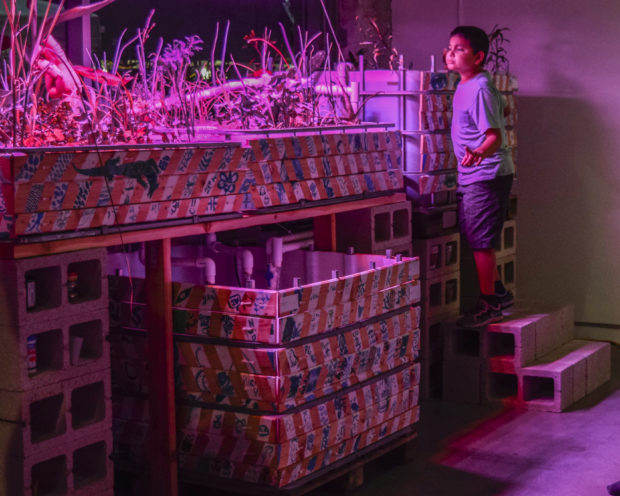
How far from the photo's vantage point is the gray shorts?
20.0 feet

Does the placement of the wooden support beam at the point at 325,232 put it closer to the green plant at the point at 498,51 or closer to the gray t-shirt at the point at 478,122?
the gray t-shirt at the point at 478,122

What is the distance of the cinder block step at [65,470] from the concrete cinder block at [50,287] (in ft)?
1.59

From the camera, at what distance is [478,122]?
5.92 m

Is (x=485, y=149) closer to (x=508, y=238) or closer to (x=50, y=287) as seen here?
(x=508, y=238)

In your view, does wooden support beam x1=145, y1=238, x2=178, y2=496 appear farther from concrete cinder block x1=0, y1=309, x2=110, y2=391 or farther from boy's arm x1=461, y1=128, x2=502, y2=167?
boy's arm x1=461, y1=128, x2=502, y2=167

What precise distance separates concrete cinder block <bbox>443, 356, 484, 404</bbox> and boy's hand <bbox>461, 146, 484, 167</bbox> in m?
1.17

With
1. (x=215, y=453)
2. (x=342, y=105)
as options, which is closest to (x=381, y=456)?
(x=215, y=453)

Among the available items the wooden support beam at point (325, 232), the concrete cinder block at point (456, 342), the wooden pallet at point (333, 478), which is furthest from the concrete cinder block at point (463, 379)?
the wooden support beam at point (325, 232)

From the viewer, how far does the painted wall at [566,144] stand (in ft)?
25.0

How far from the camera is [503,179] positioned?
20.2 feet

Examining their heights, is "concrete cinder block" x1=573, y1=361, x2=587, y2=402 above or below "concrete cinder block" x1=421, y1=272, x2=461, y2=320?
below

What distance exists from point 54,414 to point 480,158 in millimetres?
2983

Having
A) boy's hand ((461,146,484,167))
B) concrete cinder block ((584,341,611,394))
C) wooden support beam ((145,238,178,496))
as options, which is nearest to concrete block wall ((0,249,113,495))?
wooden support beam ((145,238,178,496))

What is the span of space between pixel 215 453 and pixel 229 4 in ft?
12.1
